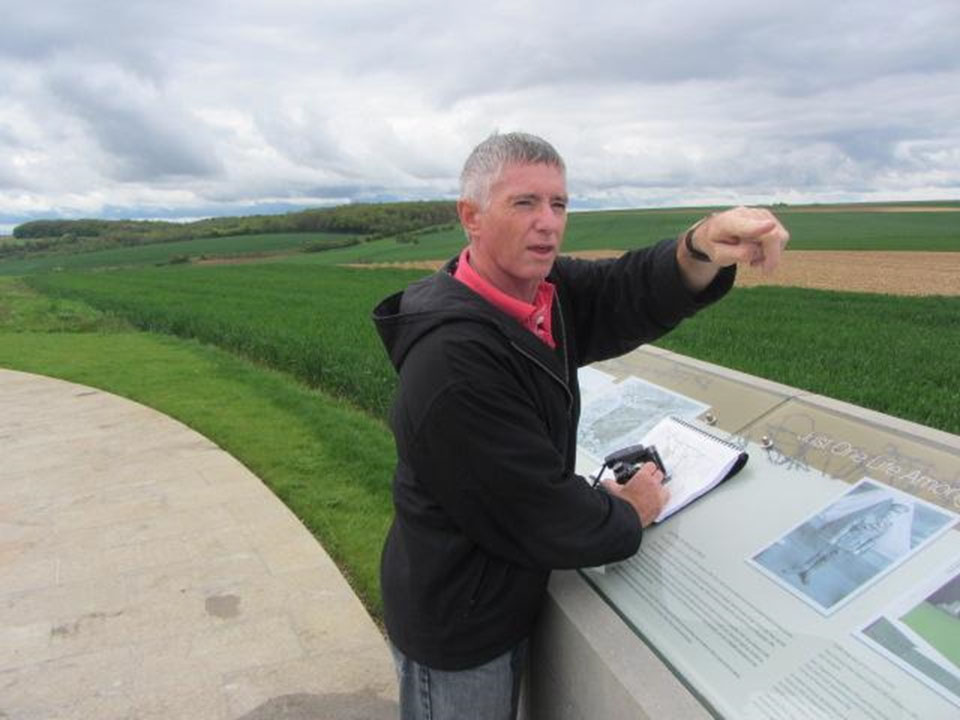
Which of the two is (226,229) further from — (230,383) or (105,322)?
(230,383)

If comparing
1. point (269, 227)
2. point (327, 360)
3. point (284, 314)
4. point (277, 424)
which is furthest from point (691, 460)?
point (269, 227)

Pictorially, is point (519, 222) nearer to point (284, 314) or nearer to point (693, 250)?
point (693, 250)

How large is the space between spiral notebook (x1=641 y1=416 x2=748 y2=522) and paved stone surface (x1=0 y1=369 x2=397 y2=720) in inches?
65.0

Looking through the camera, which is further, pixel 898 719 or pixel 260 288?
pixel 260 288

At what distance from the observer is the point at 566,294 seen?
2051 millimetres

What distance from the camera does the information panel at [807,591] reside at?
1341mm

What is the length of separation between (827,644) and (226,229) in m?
88.0

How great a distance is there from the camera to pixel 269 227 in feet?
263

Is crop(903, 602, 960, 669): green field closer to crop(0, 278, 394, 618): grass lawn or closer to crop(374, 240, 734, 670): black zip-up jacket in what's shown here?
crop(374, 240, 734, 670): black zip-up jacket

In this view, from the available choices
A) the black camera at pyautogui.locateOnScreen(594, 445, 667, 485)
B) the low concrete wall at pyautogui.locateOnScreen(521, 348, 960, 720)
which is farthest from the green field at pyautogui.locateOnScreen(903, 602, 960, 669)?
the black camera at pyautogui.locateOnScreen(594, 445, 667, 485)

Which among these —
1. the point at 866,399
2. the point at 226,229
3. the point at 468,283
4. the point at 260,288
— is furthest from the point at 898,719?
the point at 226,229

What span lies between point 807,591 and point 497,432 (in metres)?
0.79

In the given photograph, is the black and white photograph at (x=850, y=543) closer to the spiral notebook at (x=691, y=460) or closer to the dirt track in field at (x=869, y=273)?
the spiral notebook at (x=691, y=460)

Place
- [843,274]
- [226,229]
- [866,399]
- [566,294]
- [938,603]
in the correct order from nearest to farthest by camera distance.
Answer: [938,603]
[566,294]
[866,399]
[843,274]
[226,229]
